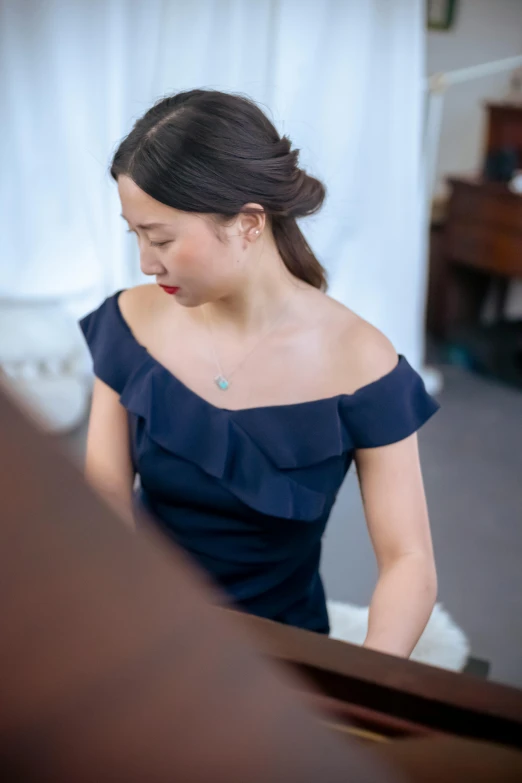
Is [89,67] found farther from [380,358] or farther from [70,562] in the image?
[70,562]

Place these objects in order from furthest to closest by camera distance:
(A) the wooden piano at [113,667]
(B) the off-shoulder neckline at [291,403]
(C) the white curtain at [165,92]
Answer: (C) the white curtain at [165,92]
(B) the off-shoulder neckline at [291,403]
(A) the wooden piano at [113,667]

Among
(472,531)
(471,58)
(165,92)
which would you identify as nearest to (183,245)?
(472,531)

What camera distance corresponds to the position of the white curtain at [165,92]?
271 cm

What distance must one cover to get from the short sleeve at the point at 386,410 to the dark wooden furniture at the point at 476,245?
2670 mm

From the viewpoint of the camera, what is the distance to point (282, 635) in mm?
442

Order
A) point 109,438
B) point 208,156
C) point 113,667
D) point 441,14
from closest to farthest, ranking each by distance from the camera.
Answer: point 113,667 → point 208,156 → point 109,438 → point 441,14

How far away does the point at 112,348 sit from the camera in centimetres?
114

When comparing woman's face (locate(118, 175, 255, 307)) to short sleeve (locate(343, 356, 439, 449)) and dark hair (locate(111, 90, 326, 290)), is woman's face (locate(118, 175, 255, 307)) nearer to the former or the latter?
dark hair (locate(111, 90, 326, 290))

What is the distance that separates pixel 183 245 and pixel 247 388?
0.23 meters

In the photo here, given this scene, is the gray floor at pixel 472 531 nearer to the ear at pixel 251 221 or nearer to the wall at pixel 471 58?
the ear at pixel 251 221

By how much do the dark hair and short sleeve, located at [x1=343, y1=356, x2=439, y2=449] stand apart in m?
0.26

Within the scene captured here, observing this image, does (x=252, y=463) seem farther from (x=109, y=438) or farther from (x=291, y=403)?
(x=109, y=438)

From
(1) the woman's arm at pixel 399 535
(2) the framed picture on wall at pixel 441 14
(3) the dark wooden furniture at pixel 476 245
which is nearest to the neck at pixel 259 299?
(1) the woman's arm at pixel 399 535

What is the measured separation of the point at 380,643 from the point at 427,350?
319 centimetres
